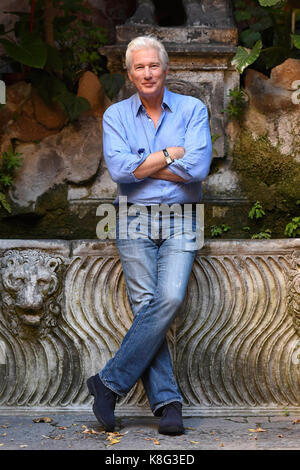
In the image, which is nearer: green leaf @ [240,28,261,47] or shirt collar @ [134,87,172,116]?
shirt collar @ [134,87,172,116]

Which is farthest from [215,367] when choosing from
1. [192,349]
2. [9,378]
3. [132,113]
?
[132,113]

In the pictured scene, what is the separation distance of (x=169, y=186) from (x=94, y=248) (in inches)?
18.6

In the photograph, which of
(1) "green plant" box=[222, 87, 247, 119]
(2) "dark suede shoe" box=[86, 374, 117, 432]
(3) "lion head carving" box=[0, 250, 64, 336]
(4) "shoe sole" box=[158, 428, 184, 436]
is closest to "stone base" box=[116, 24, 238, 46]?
(1) "green plant" box=[222, 87, 247, 119]

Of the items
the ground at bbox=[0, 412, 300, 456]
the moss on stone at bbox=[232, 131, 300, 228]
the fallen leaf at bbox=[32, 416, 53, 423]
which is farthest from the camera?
the moss on stone at bbox=[232, 131, 300, 228]

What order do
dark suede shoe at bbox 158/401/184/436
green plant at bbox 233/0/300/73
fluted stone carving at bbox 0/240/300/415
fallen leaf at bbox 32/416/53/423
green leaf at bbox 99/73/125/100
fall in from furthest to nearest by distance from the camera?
green plant at bbox 233/0/300/73 → green leaf at bbox 99/73/125/100 → fluted stone carving at bbox 0/240/300/415 → fallen leaf at bbox 32/416/53/423 → dark suede shoe at bbox 158/401/184/436

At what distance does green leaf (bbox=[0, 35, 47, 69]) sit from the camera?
388 cm

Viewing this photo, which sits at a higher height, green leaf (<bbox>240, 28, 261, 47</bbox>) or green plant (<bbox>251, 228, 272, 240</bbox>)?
green leaf (<bbox>240, 28, 261, 47</bbox>)

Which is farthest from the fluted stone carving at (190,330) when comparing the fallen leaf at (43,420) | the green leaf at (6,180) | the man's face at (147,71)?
the green leaf at (6,180)

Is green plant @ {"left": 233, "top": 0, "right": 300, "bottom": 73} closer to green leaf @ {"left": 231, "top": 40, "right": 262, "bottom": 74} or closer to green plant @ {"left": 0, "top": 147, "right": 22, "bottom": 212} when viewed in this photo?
green leaf @ {"left": 231, "top": 40, "right": 262, "bottom": 74}

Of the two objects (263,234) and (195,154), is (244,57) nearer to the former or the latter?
(263,234)

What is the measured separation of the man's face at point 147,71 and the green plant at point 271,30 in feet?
4.02

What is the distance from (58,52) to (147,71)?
142cm

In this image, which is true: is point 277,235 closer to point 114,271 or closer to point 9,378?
point 114,271

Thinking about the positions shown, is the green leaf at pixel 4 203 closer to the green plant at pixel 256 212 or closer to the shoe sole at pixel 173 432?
the green plant at pixel 256 212
